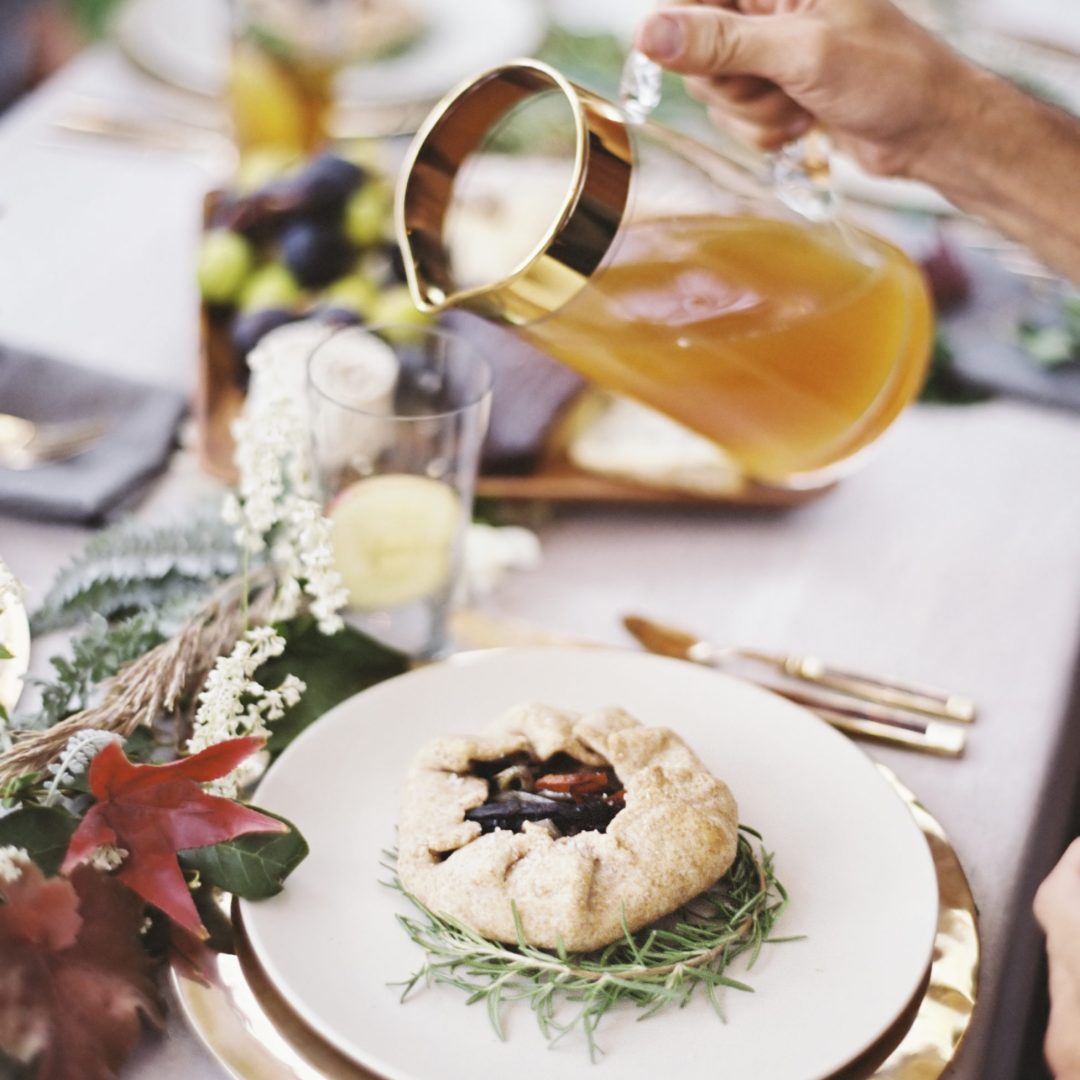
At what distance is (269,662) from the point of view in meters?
0.78

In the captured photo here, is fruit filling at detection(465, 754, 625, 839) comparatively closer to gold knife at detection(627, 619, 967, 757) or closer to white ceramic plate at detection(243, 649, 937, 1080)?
white ceramic plate at detection(243, 649, 937, 1080)

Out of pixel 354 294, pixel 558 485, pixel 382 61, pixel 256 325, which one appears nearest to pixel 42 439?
pixel 256 325

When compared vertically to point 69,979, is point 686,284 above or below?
above

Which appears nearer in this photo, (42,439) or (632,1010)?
(632,1010)

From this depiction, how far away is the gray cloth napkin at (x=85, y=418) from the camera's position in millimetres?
947

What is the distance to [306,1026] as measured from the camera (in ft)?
1.87

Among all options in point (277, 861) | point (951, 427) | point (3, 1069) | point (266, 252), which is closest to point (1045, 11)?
point (951, 427)

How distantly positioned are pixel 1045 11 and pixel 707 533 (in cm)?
150

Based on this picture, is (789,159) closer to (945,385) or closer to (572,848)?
(945,385)

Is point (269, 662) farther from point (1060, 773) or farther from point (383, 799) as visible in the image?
point (1060, 773)

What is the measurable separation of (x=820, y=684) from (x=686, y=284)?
0.29 m

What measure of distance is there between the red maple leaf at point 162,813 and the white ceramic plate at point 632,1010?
4cm

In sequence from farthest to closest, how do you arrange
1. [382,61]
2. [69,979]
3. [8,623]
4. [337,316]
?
[382,61] → [337,316] → [8,623] → [69,979]

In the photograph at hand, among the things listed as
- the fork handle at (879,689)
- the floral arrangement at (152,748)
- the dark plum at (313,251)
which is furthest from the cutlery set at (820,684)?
the dark plum at (313,251)
